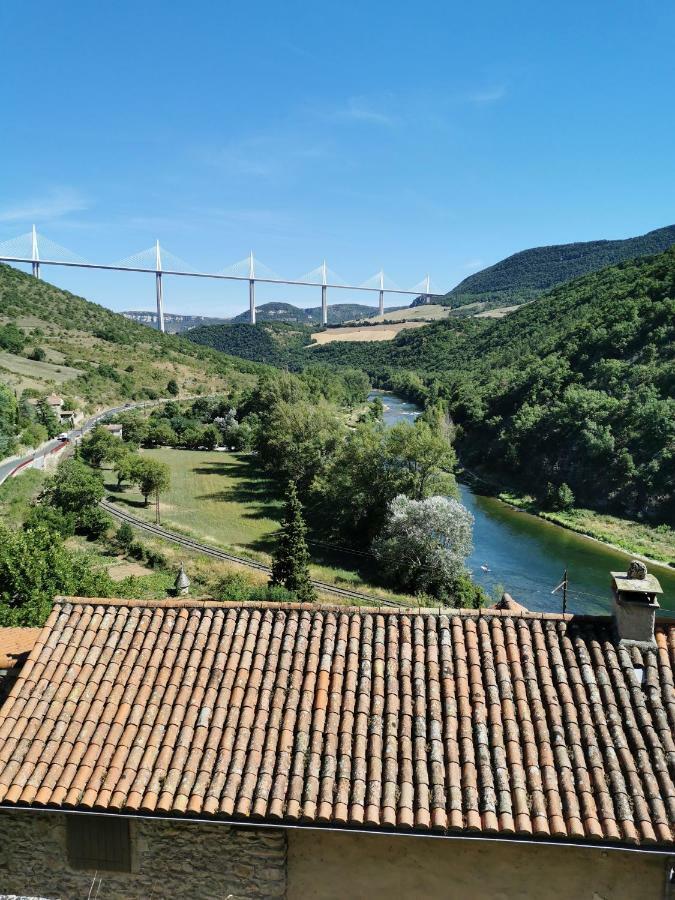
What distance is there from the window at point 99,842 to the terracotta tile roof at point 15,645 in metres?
2.05

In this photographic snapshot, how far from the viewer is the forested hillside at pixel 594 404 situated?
4128cm

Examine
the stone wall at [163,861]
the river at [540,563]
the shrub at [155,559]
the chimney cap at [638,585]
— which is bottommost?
the river at [540,563]

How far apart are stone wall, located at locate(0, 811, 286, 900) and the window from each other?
67 mm

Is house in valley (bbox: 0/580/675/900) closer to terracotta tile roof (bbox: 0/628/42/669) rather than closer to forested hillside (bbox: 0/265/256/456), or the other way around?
terracotta tile roof (bbox: 0/628/42/669)

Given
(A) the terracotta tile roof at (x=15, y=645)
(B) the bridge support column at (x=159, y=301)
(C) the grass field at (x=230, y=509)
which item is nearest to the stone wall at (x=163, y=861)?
(A) the terracotta tile roof at (x=15, y=645)

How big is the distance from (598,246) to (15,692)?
579ft

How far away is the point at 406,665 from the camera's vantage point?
6043 millimetres

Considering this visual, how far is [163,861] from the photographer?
5.42 metres

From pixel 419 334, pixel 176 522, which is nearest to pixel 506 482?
pixel 176 522

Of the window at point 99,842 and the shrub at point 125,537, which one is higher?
the window at point 99,842

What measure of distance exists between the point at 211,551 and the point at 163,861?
2514 cm

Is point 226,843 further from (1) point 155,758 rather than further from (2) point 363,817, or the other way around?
(2) point 363,817

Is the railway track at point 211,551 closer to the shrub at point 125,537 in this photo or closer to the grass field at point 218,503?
the grass field at point 218,503

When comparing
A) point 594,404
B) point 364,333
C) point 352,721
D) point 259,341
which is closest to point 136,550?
point 352,721
